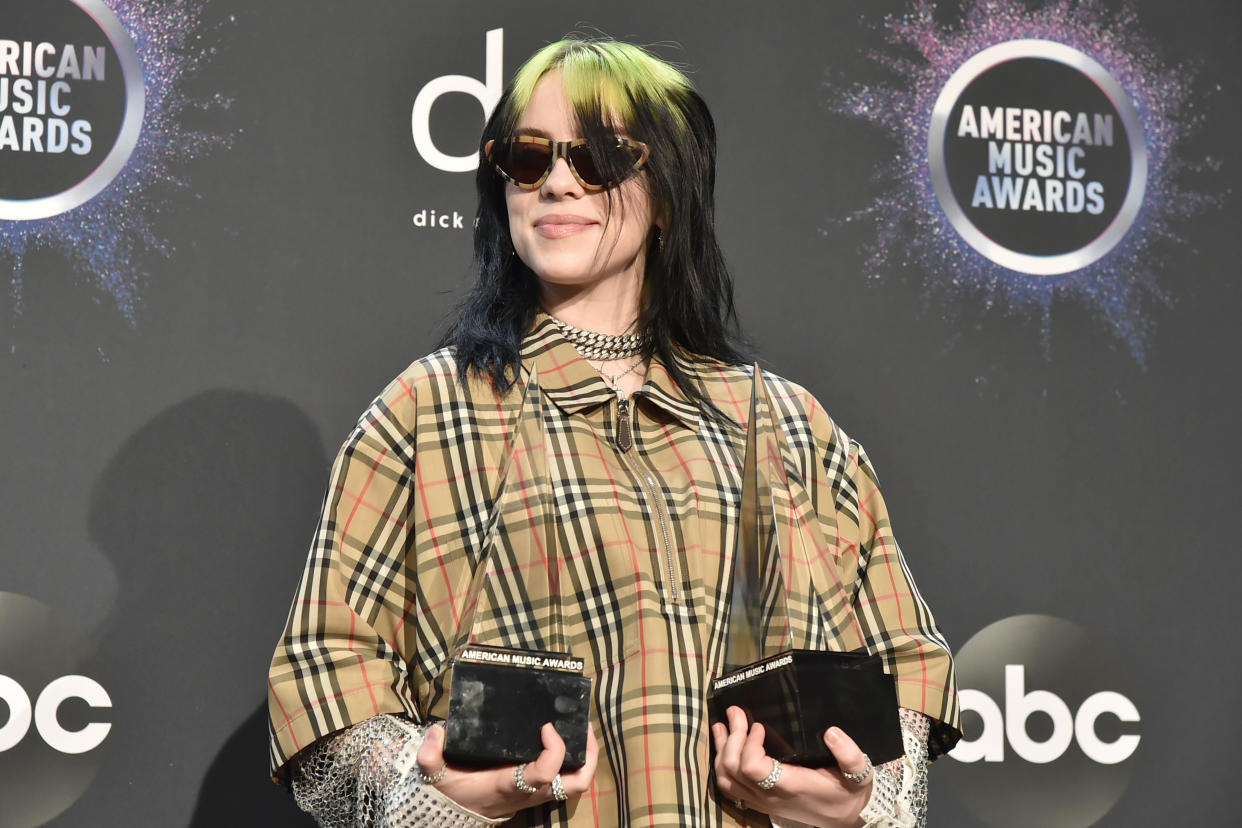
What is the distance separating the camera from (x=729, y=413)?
1.61 meters

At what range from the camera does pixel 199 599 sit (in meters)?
2.08

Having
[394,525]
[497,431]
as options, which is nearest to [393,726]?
[394,525]

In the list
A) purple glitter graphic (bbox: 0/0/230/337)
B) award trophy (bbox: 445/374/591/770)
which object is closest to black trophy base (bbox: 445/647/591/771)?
award trophy (bbox: 445/374/591/770)

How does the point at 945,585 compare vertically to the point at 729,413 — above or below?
below

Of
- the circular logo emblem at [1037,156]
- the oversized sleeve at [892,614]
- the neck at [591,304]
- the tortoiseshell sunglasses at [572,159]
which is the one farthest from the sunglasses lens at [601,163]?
the circular logo emblem at [1037,156]

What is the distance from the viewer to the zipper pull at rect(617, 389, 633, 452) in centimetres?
151

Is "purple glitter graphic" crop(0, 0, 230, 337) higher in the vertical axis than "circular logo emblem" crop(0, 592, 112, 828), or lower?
higher

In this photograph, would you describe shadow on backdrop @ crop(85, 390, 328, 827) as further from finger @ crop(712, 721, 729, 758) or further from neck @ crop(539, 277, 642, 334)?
finger @ crop(712, 721, 729, 758)

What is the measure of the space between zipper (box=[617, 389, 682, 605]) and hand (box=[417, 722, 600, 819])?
0.22 metres

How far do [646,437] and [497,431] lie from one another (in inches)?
6.4

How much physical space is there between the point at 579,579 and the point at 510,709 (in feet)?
0.82

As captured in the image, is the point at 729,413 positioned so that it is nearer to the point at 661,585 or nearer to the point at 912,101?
the point at 661,585

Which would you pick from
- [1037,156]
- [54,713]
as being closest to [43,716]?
[54,713]

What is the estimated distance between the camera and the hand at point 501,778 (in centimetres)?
120
